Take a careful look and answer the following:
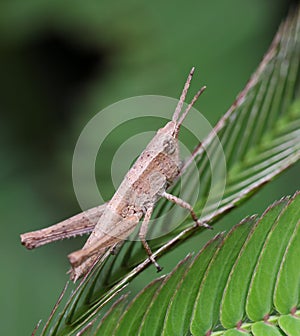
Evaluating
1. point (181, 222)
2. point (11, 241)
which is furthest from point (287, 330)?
point (11, 241)

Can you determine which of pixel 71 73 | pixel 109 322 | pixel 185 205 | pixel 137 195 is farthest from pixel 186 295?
pixel 71 73

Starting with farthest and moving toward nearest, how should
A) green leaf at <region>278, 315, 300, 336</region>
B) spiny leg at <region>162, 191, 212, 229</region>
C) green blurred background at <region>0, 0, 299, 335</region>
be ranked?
green blurred background at <region>0, 0, 299, 335</region> < spiny leg at <region>162, 191, 212, 229</region> < green leaf at <region>278, 315, 300, 336</region>

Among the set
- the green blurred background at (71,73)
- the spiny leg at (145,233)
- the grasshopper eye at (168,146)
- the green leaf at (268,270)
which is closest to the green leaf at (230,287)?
the green leaf at (268,270)

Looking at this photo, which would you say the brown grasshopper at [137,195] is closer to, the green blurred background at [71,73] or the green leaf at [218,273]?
the green leaf at [218,273]

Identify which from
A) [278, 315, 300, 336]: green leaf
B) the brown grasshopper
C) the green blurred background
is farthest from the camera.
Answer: the green blurred background

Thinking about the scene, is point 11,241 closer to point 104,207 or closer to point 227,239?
point 104,207

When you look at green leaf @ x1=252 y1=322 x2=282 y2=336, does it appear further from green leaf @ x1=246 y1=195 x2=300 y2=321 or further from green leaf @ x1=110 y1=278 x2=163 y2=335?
green leaf @ x1=110 y1=278 x2=163 y2=335

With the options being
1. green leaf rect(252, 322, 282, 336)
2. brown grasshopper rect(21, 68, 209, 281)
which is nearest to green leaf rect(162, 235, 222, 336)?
green leaf rect(252, 322, 282, 336)

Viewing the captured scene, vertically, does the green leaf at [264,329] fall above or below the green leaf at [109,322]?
below
